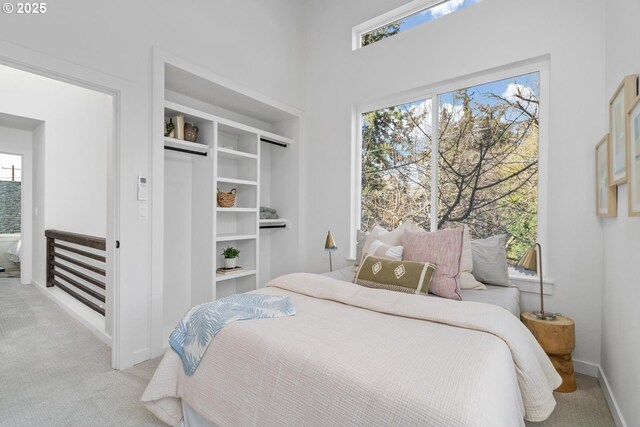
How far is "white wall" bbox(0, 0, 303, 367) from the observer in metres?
2.07

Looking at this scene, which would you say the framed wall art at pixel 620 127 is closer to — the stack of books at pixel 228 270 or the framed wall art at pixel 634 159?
the framed wall art at pixel 634 159

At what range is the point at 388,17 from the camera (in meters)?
3.36

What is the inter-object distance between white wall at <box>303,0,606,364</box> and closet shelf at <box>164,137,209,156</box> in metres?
1.32

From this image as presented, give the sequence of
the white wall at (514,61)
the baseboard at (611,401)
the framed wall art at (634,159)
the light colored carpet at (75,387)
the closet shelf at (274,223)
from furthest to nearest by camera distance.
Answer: the closet shelf at (274,223) → the white wall at (514,61) → the light colored carpet at (75,387) → the baseboard at (611,401) → the framed wall art at (634,159)

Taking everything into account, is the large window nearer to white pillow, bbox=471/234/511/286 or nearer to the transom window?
white pillow, bbox=471/234/511/286

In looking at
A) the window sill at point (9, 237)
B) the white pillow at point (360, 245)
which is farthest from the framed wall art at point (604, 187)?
the window sill at point (9, 237)

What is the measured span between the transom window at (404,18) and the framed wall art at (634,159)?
2.01 meters

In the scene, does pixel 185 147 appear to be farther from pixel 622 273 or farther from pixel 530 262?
pixel 622 273

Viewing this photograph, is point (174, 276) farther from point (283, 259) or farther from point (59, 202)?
point (59, 202)

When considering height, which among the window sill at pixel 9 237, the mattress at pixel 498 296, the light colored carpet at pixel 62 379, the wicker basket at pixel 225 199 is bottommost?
the light colored carpet at pixel 62 379

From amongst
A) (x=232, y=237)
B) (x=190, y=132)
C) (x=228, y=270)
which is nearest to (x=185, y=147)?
(x=190, y=132)

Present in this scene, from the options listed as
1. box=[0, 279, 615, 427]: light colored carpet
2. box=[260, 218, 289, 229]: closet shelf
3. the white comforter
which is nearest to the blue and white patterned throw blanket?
the white comforter

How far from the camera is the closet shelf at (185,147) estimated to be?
2791mm

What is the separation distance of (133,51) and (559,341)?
137 inches
